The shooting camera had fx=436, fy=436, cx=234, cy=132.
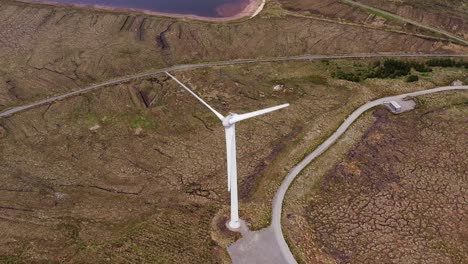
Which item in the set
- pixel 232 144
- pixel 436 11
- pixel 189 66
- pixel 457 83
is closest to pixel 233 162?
pixel 232 144

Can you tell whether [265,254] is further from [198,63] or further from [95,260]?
[198,63]

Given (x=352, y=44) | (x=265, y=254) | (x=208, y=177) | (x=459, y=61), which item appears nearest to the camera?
(x=265, y=254)

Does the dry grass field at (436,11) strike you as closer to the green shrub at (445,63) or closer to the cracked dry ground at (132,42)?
the cracked dry ground at (132,42)

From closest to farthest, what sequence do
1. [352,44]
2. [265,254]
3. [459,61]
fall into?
1. [265,254]
2. [459,61]
3. [352,44]

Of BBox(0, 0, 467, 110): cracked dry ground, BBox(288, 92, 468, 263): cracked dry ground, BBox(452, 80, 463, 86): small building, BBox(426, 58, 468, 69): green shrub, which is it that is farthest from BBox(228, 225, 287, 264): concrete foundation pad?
BBox(426, 58, 468, 69): green shrub

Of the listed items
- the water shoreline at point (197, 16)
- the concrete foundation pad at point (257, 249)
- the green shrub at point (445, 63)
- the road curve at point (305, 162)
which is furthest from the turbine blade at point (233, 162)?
the water shoreline at point (197, 16)

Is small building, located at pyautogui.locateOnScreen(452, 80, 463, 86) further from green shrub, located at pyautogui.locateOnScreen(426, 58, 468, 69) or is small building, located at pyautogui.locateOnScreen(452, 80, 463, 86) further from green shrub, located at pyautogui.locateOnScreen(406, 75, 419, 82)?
green shrub, located at pyautogui.locateOnScreen(426, 58, 468, 69)

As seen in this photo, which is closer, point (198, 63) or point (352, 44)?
point (198, 63)

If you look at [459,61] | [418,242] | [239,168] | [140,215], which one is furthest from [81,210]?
[459,61]
